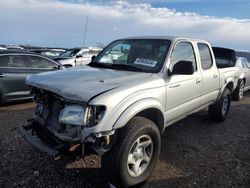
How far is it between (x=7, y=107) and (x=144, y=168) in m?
5.09

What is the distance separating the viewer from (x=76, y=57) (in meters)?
13.8

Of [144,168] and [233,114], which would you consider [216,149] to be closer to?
[144,168]

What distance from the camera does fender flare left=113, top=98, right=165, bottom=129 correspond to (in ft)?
10.0

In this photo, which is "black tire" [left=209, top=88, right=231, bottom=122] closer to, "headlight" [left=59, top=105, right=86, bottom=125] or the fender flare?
the fender flare

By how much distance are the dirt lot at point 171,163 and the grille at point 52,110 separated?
72 cm

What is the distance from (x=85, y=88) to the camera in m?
3.11

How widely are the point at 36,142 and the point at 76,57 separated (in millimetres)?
10746

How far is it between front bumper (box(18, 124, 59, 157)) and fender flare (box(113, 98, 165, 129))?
0.78 metres

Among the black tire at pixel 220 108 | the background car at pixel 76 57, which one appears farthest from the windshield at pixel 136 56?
the background car at pixel 76 57

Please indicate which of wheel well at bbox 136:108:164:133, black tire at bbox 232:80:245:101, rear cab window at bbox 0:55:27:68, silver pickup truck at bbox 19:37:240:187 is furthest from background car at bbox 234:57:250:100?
rear cab window at bbox 0:55:27:68

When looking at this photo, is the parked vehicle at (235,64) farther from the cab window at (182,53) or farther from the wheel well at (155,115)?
the wheel well at (155,115)

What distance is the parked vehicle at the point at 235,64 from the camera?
7939 mm

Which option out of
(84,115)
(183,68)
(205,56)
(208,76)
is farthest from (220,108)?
(84,115)

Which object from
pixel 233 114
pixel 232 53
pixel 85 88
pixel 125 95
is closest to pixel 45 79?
pixel 85 88
